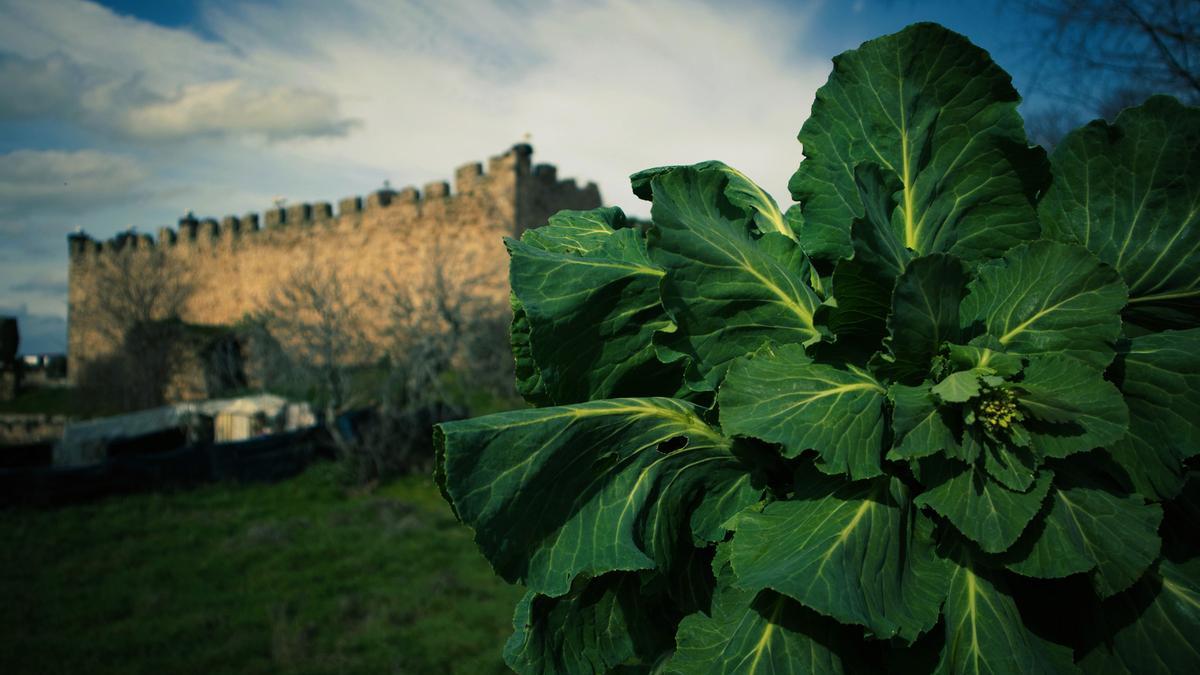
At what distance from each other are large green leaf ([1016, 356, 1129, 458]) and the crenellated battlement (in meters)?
21.2

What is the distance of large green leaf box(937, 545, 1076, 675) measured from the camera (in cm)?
107

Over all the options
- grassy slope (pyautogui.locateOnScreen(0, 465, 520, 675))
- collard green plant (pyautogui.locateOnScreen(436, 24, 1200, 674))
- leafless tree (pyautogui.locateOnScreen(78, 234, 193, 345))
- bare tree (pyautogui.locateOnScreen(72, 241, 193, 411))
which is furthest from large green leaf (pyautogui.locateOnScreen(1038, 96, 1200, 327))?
leafless tree (pyautogui.locateOnScreen(78, 234, 193, 345))

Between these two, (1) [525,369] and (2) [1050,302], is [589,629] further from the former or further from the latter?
(2) [1050,302]

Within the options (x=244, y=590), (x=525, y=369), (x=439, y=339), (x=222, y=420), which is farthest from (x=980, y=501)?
(x=222, y=420)

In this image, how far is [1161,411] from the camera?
1109mm

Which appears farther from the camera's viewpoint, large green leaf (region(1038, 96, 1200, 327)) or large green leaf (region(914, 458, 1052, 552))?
large green leaf (region(1038, 96, 1200, 327))

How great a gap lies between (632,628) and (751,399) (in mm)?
505

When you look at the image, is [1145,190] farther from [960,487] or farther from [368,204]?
[368,204]

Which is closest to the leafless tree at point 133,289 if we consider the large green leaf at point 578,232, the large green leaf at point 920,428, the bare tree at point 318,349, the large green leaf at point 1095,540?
the bare tree at point 318,349

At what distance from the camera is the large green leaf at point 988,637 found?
1.07 metres

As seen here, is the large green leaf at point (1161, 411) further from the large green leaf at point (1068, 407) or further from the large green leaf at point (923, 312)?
the large green leaf at point (923, 312)

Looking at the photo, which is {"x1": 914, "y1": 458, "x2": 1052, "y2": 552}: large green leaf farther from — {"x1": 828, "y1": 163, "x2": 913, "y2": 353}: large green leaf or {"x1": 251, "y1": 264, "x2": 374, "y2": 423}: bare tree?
{"x1": 251, "y1": 264, "x2": 374, "y2": 423}: bare tree

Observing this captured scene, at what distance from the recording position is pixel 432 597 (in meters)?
8.29

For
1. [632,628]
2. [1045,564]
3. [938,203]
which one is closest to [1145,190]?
[938,203]
